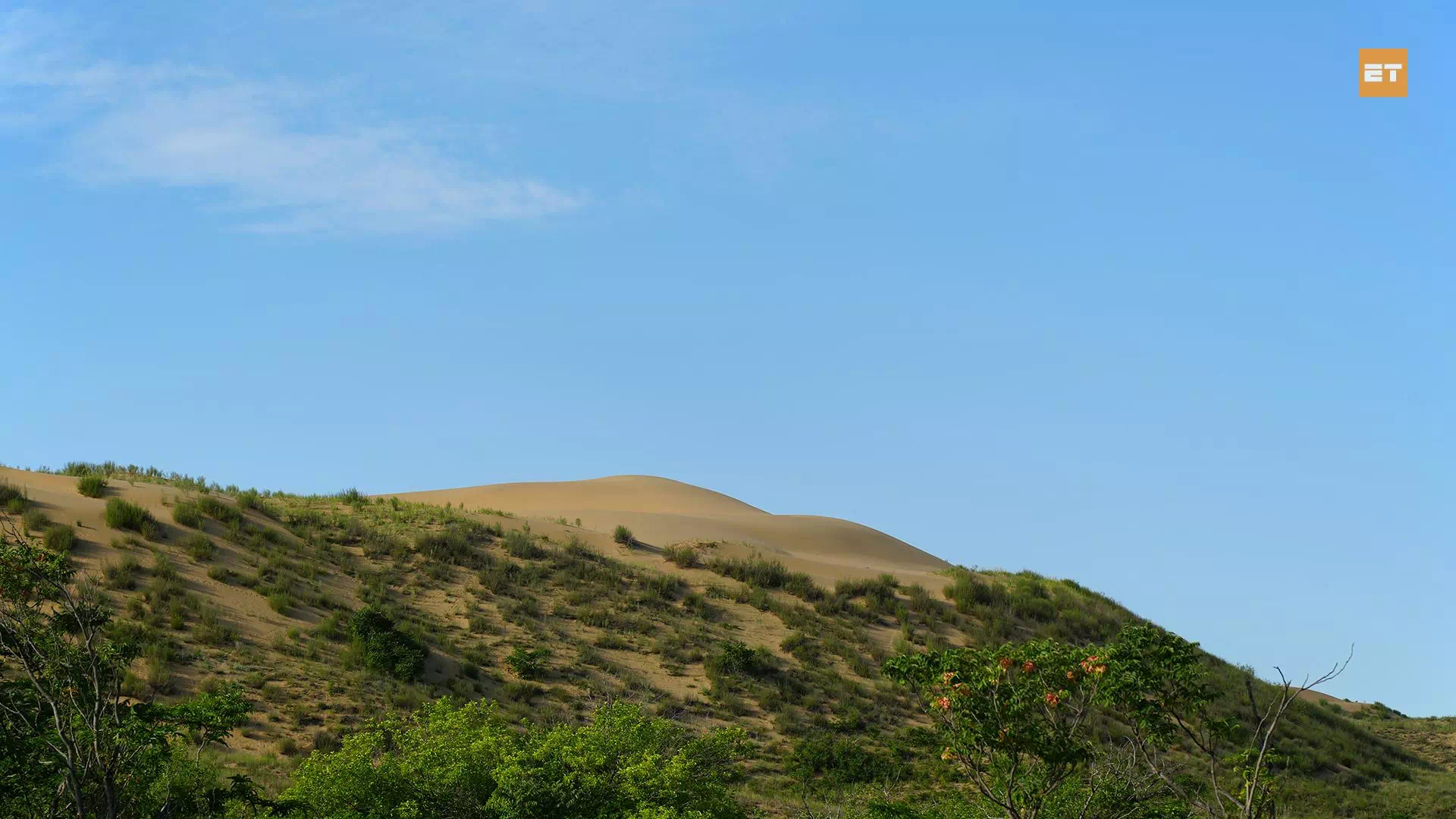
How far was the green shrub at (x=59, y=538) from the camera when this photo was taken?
25.9 metres

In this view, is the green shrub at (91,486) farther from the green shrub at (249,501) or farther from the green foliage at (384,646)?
the green foliage at (384,646)

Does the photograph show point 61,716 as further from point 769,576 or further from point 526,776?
point 769,576

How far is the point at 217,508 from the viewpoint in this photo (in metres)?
31.0

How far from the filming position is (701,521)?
180ft

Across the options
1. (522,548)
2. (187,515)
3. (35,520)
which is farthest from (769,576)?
(35,520)

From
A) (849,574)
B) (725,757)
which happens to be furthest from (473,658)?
(849,574)

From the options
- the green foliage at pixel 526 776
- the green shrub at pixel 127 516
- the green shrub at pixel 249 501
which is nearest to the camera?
the green foliage at pixel 526 776

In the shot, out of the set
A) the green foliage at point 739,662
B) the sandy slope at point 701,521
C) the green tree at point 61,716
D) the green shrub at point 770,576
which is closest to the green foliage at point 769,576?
the green shrub at point 770,576

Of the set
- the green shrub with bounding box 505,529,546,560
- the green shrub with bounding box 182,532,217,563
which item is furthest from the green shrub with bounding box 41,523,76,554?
the green shrub with bounding box 505,529,546,560

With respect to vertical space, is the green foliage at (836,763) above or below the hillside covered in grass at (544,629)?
below

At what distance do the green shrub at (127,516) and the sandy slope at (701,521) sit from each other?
15.5 metres

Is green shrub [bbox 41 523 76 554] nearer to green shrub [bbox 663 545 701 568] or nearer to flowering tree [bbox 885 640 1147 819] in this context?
green shrub [bbox 663 545 701 568]

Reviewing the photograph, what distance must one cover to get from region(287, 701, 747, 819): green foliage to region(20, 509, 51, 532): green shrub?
48.4ft

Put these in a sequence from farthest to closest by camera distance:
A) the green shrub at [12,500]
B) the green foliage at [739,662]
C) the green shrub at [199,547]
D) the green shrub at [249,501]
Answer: the green shrub at [249,501], the green foliage at [739,662], the green shrub at [199,547], the green shrub at [12,500]
